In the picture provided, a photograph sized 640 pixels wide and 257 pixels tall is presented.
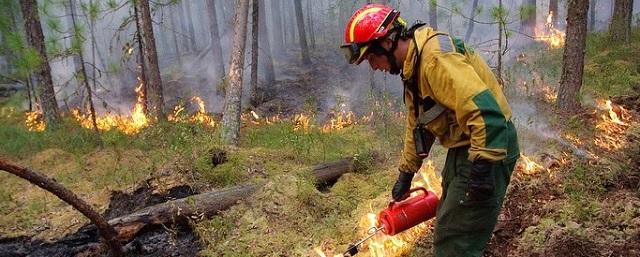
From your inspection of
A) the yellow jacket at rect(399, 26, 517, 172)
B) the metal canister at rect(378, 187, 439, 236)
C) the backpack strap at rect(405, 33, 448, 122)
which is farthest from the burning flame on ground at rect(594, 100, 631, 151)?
the backpack strap at rect(405, 33, 448, 122)

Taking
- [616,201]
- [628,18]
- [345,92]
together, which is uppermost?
[628,18]

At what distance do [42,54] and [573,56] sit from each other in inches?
475

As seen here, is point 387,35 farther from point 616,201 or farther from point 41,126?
point 41,126

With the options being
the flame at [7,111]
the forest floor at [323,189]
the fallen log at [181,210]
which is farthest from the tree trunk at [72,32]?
the fallen log at [181,210]

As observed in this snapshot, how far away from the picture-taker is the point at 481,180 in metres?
2.70

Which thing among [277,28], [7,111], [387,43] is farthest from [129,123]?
[277,28]

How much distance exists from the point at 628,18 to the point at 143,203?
41.0 ft

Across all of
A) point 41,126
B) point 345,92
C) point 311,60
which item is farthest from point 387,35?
point 311,60

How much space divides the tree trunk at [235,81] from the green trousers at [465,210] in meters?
6.28

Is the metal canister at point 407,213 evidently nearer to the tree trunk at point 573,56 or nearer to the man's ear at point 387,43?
the man's ear at point 387,43

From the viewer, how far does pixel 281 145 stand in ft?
28.8

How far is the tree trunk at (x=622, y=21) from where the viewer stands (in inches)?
440

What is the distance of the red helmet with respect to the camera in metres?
2.94

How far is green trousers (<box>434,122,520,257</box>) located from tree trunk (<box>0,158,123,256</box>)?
142 inches
